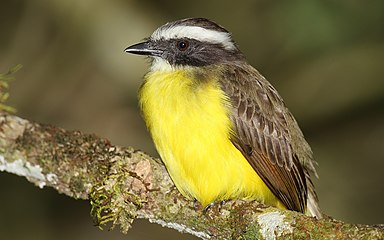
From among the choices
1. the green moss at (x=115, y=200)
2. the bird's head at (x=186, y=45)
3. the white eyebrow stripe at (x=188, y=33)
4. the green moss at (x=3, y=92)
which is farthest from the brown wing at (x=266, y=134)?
the green moss at (x=3, y=92)

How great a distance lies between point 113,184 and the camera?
16.2 ft

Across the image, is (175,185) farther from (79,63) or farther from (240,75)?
(79,63)

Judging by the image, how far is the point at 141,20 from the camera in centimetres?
838

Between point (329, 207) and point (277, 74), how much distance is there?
4.90ft

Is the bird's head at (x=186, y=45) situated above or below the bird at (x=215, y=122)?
above

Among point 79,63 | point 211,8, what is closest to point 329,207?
point 211,8

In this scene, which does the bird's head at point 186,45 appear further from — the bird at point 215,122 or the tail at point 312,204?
the tail at point 312,204

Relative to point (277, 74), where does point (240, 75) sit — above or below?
below

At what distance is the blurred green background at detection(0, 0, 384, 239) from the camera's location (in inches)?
320

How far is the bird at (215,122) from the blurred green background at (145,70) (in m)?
2.15

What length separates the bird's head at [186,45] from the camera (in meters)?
5.89

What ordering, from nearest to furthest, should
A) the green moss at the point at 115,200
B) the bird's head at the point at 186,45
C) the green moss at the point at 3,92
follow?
the green moss at the point at 3,92 → the green moss at the point at 115,200 → the bird's head at the point at 186,45

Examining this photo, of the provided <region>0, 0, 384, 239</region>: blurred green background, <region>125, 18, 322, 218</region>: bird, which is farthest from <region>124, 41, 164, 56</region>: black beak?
<region>0, 0, 384, 239</region>: blurred green background

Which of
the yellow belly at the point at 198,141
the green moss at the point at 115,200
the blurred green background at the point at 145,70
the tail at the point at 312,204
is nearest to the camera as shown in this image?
the green moss at the point at 115,200
